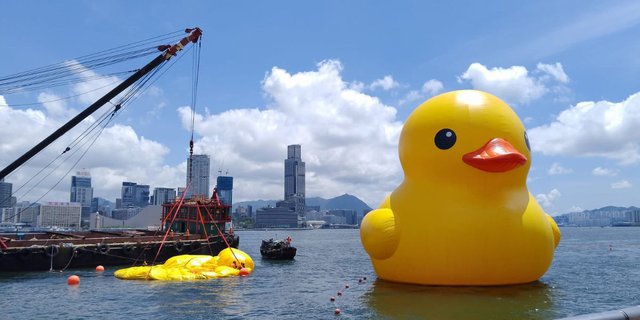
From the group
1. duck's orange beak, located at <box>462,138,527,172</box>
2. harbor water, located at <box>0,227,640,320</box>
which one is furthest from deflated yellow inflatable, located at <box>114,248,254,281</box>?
duck's orange beak, located at <box>462,138,527,172</box>

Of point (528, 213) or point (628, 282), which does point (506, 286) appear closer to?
point (528, 213)

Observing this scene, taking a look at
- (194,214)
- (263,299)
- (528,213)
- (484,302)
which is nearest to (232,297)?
(263,299)

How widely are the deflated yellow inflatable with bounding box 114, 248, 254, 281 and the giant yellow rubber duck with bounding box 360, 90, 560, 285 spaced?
11.7m

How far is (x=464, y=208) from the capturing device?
18531 mm

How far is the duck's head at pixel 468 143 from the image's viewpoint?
18.4 metres

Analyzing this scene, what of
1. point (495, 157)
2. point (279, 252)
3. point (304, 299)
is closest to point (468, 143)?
point (495, 157)

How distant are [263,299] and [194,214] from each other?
27041 mm

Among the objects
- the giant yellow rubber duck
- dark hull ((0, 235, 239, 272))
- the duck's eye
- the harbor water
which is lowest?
the harbor water

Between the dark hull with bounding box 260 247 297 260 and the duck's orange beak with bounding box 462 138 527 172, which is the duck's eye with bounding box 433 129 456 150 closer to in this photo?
the duck's orange beak with bounding box 462 138 527 172

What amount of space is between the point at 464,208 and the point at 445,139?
103 inches

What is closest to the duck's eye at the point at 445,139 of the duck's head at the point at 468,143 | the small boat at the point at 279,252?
the duck's head at the point at 468,143

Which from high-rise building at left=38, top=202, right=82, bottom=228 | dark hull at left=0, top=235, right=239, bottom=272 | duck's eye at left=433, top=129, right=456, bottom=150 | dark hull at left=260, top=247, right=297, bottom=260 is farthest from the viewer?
high-rise building at left=38, top=202, right=82, bottom=228

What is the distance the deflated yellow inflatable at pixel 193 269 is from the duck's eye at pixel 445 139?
49.9 feet

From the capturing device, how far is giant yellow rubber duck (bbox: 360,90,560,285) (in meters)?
18.2
